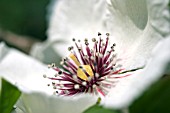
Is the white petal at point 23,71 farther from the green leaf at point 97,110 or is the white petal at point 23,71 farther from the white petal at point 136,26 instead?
the green leaf at point 97,110

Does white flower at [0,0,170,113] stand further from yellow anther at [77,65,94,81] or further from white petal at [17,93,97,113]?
yellow anther at [77,65,94,81]

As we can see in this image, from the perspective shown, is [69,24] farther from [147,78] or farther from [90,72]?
[147,78]

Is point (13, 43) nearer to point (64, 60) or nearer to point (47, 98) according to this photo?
point (64, 60)

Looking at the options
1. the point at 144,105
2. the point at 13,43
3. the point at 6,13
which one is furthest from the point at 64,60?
the point at 6,13

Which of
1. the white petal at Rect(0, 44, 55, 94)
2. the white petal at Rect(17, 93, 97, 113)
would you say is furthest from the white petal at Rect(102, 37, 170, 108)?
the white petal at Rect(0, 44, 55, 94)

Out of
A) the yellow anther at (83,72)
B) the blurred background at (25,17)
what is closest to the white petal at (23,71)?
the yellow anther at (83,72)

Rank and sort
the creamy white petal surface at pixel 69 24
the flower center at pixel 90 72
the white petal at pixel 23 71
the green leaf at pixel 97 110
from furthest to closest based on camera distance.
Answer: the creamy white petal surface at pixel 69 24 → the white petal at pixel 23 71 → the flower center at pixel 90 72 → the green leaf at pixel 97 110
